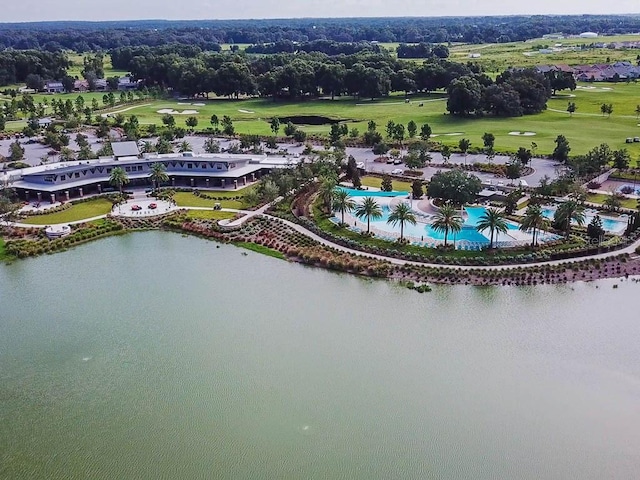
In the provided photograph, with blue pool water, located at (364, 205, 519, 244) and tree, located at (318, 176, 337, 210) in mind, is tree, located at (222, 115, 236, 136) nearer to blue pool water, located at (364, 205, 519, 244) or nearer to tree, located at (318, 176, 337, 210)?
tree, located at (318, 176, 337, 210)

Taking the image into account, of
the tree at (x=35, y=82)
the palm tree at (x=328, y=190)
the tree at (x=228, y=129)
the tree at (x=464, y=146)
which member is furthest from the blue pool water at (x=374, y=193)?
the tree at (x=35, y=82)

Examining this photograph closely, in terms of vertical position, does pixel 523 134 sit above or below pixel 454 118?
below

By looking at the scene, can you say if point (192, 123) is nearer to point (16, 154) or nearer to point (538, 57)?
point (16, 154)

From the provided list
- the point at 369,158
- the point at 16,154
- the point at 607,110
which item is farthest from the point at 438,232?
the point at 607,110

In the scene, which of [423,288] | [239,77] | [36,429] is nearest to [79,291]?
[36,429]

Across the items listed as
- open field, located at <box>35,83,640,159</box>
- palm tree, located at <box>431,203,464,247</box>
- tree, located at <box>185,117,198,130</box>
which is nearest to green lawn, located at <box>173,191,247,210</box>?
palm tree, located at <box>431,203,464,247</box>

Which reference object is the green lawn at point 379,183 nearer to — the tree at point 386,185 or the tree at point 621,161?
the tree at point 386,185
